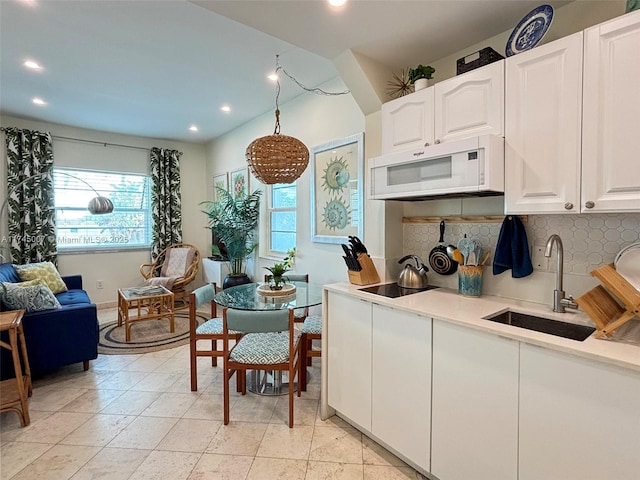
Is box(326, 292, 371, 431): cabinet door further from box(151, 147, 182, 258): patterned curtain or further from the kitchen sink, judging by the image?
box(151, 147, 182, 258): patterned curtain

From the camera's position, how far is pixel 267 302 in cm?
254

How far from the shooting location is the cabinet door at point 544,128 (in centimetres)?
142

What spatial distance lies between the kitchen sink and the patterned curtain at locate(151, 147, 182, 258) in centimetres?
536

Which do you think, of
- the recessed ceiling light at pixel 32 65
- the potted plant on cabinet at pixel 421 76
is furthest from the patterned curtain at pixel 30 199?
the potted plant on cabinet at pixel 421 76

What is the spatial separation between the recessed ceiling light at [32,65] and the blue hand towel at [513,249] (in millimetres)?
4021

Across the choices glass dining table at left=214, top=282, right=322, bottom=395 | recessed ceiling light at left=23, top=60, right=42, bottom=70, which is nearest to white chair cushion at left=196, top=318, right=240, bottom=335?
glass dining table at left=214, top=282, right=322, bottom=395

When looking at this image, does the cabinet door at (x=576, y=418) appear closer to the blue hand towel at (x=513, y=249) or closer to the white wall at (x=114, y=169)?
the blue hand towel at (x=513, y=249)

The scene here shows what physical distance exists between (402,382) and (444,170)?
1160 millimetres

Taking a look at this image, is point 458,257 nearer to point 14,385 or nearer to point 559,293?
point 559,293

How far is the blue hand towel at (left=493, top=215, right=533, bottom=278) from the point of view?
5.98 feet

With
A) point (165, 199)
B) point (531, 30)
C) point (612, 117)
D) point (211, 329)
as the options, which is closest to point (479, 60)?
point (531, 30)

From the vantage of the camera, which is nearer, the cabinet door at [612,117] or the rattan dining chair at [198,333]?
the cabinet door at [612,117]

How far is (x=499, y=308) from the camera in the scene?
172cm

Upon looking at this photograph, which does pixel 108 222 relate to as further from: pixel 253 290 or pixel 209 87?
pixel 253 290
